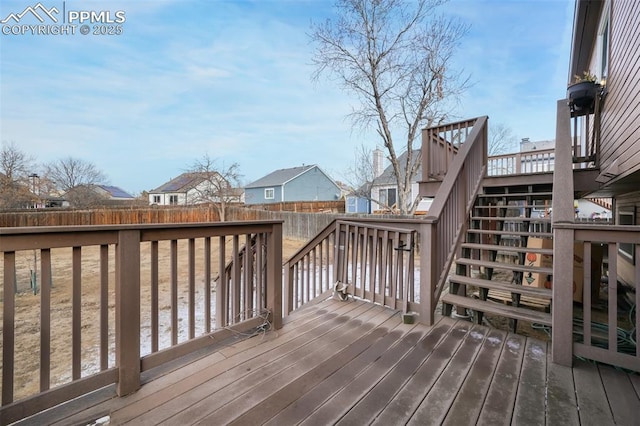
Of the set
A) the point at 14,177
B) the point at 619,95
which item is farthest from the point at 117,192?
the point at 619,95

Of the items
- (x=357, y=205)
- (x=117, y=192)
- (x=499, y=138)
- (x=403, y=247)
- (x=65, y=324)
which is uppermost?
(x=499, y=138)

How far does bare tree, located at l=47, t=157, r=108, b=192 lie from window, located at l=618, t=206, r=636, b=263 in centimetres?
3431

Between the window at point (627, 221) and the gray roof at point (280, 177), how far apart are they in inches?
830

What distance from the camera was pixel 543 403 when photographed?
1.70 metres

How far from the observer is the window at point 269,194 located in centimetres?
2612

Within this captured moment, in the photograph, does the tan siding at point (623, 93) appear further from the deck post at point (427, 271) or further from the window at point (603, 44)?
the deck post at point (427, 271)

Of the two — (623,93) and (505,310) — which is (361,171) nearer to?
(623,93)

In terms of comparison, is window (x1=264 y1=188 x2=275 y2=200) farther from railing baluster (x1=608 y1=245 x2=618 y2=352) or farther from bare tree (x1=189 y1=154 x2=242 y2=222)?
railing baluster (x1=608 y1=245 x2=618 y2=352)

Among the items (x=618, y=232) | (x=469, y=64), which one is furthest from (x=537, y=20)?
(x=618, y=232)

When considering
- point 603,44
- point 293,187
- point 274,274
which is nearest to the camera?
point 274,274

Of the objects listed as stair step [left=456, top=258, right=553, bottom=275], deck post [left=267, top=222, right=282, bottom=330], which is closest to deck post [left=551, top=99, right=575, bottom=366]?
stair step [left=456, top=258, right=553, bottom=275]

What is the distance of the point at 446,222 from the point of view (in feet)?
10.8

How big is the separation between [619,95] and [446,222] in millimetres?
2792

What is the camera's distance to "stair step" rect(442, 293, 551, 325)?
257 centimetres
